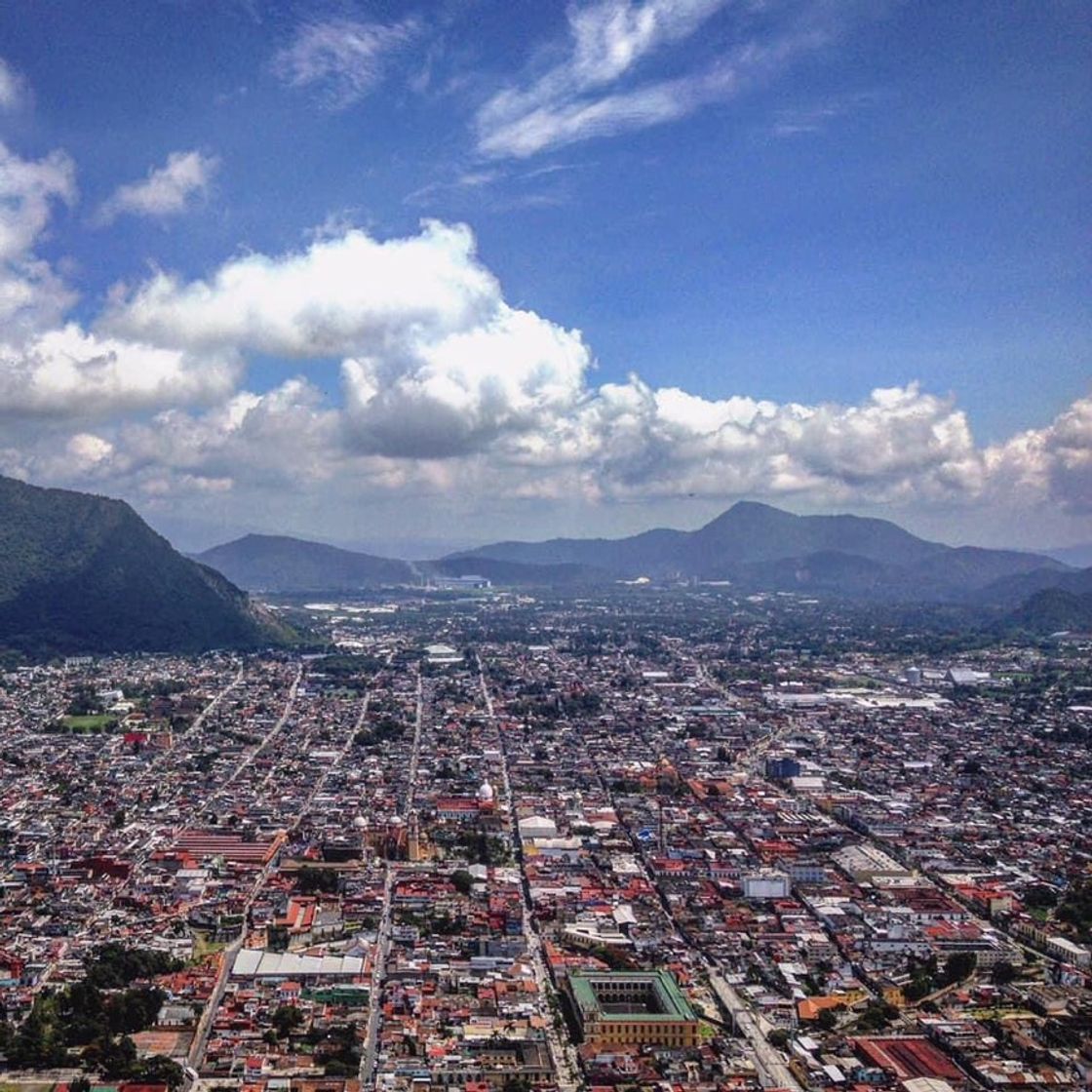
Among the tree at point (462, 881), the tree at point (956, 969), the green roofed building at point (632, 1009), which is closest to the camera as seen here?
the green roofed building at point (632, 1009)

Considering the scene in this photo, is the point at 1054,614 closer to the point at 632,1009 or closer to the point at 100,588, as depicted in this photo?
the point at 100,588

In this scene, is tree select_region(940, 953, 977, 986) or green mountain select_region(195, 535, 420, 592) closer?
tree select_region(940, 953, 977, 986)

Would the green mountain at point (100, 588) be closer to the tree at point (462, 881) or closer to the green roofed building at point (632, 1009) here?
the tree at point (462, 881)

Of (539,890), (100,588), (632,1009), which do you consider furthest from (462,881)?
(100,588)

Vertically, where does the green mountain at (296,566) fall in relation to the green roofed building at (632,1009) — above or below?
above

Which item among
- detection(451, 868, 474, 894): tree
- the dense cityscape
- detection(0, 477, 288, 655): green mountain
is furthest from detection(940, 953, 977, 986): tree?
detection(0, 477, 288, 655): green mountain

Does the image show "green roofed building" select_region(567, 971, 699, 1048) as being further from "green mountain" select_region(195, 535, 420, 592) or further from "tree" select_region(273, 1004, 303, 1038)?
"green mountain" select_region(195, 535, 420, 592)

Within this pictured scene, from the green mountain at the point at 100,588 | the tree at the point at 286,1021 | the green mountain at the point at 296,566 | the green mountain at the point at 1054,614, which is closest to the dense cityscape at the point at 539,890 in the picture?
the tree at the point at 286,1021
